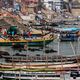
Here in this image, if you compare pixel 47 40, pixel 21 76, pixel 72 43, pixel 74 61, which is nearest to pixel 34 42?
pixel 47 40

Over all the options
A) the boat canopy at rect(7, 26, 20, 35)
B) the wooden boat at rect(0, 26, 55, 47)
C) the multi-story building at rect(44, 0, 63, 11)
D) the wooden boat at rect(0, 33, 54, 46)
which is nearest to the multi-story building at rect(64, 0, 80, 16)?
the multi-story building at rect(44, 0, 63, 11)

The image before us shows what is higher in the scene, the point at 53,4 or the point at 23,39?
the point at 23,39

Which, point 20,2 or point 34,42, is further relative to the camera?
point 20,2

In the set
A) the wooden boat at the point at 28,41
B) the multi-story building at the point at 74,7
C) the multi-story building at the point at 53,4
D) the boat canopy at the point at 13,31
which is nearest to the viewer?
the wooden boat at the point at 28,41

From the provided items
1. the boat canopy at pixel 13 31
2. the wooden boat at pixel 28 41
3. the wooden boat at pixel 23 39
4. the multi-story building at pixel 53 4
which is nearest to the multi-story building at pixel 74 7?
the multi-story building at pixel 53 4

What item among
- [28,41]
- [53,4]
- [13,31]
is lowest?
[53,4]

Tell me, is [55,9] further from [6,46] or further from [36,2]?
[6,46]

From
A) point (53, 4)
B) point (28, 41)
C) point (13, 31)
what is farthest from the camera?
point (53, 4)

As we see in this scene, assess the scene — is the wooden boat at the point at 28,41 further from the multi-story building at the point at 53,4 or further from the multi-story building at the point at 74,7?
the multi-story building at the point at 53,4

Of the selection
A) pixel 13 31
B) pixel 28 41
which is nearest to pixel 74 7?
pixel 13 31

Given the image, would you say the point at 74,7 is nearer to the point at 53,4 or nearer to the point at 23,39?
the point at 53,4

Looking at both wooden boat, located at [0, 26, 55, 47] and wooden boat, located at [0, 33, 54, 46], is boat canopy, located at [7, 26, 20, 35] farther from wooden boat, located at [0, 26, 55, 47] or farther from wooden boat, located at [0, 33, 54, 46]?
wooden boat, located at [0, 33, 54, 46]
